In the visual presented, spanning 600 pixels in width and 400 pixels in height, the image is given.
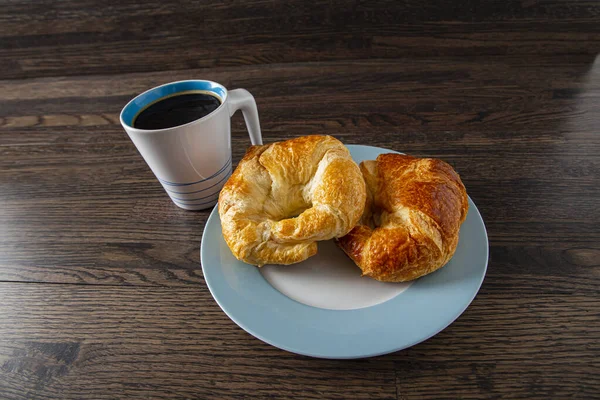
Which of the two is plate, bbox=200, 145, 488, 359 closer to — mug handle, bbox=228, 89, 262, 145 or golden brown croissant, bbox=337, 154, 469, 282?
golden brown croissant, bbox=337, 154, 469, 282

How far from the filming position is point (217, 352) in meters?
0.64

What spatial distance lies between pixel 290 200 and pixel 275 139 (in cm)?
42

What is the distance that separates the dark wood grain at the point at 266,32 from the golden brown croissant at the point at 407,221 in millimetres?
923

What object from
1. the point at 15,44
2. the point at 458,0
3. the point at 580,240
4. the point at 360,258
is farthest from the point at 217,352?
the point at 15,44

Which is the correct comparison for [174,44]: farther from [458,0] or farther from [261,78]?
[458,0]

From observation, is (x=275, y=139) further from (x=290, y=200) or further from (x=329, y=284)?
(x=329, y=284)

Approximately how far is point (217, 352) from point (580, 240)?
71cm

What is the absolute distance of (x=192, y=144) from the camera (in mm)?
760

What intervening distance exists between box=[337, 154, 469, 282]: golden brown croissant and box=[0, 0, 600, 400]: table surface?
0.40 ft

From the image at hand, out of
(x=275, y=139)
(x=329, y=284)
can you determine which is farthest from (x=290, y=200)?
(x=275, y=139)

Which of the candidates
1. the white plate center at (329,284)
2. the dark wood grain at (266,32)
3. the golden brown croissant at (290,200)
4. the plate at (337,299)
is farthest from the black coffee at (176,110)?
the dark wood grain at (266,32)

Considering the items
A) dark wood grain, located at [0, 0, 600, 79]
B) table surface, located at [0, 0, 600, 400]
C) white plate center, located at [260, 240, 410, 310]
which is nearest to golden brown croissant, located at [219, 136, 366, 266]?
white plate center, located at [260, 240, 410, 310]

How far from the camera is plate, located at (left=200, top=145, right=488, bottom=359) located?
57 centimetres

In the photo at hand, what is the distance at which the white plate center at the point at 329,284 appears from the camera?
2.11ft
